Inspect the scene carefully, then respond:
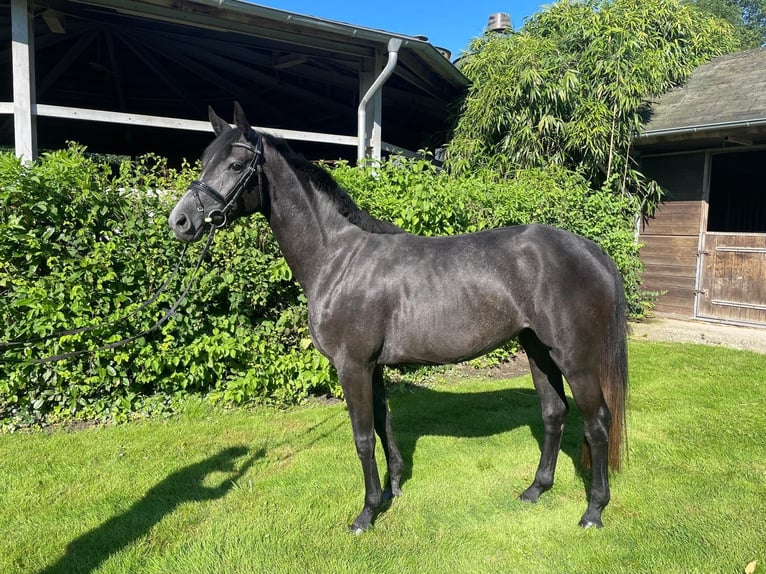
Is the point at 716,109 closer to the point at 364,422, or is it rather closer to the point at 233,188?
the point at 364,422

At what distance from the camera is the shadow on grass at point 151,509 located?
2348mm

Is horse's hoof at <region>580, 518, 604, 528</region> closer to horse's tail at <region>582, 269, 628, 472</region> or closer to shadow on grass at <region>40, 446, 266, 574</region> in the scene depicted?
horse's tail at <region>582, 269, 628, 472</region>

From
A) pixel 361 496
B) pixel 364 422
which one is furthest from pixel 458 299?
pixel 361 496

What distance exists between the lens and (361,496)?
2.91 m

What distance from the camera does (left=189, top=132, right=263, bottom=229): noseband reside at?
7.53 ft

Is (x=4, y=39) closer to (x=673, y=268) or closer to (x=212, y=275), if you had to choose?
(x=212, y=275)

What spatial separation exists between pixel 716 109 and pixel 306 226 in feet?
23.8

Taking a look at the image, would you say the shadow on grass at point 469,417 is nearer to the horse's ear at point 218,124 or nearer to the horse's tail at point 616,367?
the horse's tail at point 616,367

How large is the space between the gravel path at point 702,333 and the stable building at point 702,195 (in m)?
0.37

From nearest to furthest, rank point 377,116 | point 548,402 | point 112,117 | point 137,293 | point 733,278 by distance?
1. point 548,402
2. point 137,293
3. point 112,117
4. point 377,116
5. point 733,278

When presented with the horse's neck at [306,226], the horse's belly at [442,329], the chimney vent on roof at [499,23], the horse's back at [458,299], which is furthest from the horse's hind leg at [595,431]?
the chimney vent on roof at [499,23]

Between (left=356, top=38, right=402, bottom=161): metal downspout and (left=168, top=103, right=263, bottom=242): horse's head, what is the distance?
381cm

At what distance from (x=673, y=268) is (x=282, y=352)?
21.9 ft

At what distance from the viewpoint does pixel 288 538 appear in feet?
8.18
